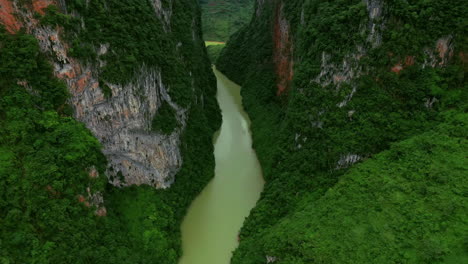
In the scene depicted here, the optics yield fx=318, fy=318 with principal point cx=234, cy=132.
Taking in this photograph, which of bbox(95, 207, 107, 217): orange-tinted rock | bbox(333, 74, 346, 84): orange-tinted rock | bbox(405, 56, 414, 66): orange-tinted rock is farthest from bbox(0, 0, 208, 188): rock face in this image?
bbox(405, 56, 414, 66): orange-tinted rock

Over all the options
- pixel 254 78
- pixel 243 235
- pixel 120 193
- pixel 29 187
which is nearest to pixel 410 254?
pixel 243 235

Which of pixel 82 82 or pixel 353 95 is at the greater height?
pixel 82 82

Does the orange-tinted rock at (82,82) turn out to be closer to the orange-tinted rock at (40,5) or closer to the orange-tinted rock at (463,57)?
the orange-tinted rock at (40,5)

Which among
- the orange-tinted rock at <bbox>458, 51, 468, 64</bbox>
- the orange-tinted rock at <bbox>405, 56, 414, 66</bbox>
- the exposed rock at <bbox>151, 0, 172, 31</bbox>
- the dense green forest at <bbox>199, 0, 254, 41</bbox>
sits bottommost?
the dense green forest at <bbox>199, 0, 254, 41</bbox>

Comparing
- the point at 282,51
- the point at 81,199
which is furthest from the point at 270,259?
the point at 282,51

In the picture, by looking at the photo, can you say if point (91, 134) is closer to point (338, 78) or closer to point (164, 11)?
point (164, 11)

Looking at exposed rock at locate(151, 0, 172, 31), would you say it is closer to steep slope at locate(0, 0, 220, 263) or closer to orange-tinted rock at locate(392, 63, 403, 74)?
steep slope at locate(0, 0, 220, 263)

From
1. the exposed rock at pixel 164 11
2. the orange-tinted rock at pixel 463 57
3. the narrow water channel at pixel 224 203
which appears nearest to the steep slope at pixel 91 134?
the exposed rock at pixel 164 11
